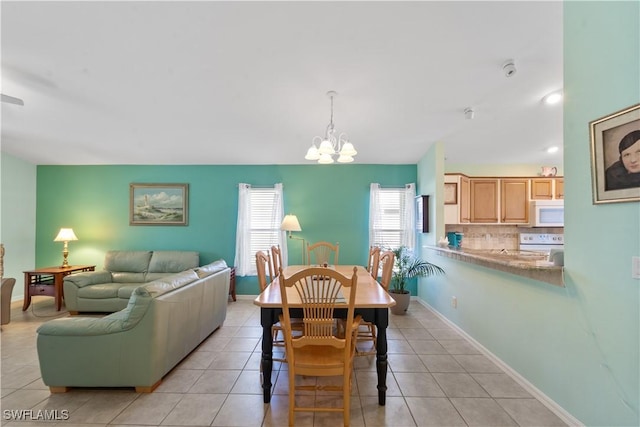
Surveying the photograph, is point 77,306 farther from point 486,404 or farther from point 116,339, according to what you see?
point 486,404

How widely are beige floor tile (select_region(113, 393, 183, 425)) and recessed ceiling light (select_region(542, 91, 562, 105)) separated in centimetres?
441

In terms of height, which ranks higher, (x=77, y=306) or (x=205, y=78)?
(x=205, y=78)

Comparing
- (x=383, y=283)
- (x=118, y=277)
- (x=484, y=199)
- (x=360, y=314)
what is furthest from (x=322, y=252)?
(x=118, y=277)

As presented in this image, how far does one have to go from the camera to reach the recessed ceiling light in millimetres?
2683

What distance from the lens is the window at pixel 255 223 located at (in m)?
4.52

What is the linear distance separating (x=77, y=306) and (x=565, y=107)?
5758mm

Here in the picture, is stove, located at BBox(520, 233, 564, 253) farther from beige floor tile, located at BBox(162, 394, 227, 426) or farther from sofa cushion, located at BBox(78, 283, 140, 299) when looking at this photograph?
sofa cushion, located at BBox(78, 283, 140, 299)

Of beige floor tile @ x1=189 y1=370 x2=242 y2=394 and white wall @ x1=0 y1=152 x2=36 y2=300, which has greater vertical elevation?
white wall @ x1=0 y1=152 x2=36 y2=300

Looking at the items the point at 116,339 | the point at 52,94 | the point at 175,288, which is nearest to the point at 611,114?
the point at 175,288

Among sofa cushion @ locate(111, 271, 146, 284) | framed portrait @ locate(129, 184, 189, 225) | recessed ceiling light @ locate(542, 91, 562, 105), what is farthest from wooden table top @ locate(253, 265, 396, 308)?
framed portrait @ locate(129, 184, 189, 225)

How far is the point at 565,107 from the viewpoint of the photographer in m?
1.79

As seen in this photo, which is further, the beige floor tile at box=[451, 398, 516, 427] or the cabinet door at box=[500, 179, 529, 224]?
the cabinet door at box=[500, 179, 529, 224]

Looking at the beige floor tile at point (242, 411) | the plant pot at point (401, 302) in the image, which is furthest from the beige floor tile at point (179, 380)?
the plant pot at point (401, 302)

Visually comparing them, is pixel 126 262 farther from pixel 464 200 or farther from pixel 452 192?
pixel 464 200
